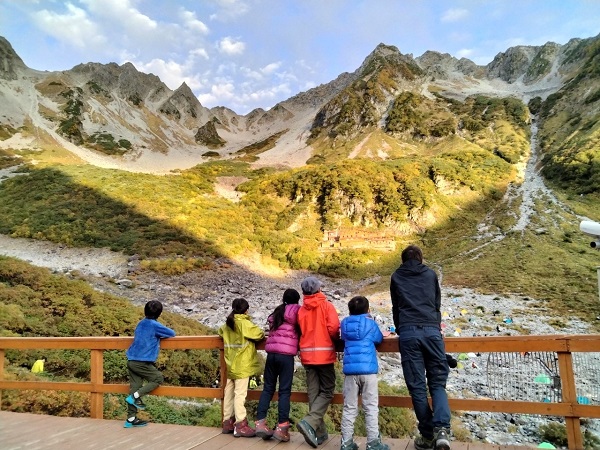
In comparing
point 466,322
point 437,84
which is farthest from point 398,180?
point 437,84

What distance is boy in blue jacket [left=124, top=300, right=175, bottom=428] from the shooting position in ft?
17.6

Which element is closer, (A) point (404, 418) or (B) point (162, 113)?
(A) point (404, 418)

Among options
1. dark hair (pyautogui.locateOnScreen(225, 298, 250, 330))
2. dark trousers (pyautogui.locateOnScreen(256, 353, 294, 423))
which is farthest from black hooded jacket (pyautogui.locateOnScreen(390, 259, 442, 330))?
dark hair (pyautogui.locateOnScreen(225, 298, 250, 330))

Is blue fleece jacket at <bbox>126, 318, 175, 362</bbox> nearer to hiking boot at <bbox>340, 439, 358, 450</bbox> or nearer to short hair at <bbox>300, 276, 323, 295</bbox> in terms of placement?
short hair at <bbox>300, 276, 323, 295</bbox>

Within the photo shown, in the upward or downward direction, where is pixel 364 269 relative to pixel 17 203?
downward

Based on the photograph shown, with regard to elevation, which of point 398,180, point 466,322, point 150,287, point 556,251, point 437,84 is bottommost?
point 466,322

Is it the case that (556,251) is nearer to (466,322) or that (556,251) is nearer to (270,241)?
(466,322)

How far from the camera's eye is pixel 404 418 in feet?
30.1

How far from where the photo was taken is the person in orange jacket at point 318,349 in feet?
14.7

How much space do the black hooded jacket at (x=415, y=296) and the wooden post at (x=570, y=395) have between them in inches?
46.7

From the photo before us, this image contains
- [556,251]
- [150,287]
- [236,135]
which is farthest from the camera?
[236,135]

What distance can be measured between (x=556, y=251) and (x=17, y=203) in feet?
165

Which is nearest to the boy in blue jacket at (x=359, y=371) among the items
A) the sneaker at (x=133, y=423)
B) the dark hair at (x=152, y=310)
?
the dark hair at (x=152, y=310)

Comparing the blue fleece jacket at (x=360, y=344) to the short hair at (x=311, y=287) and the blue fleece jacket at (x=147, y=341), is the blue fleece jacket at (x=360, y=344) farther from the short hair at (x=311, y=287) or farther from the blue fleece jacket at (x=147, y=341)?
the blue fleece jacket at (x=147, y=341)
